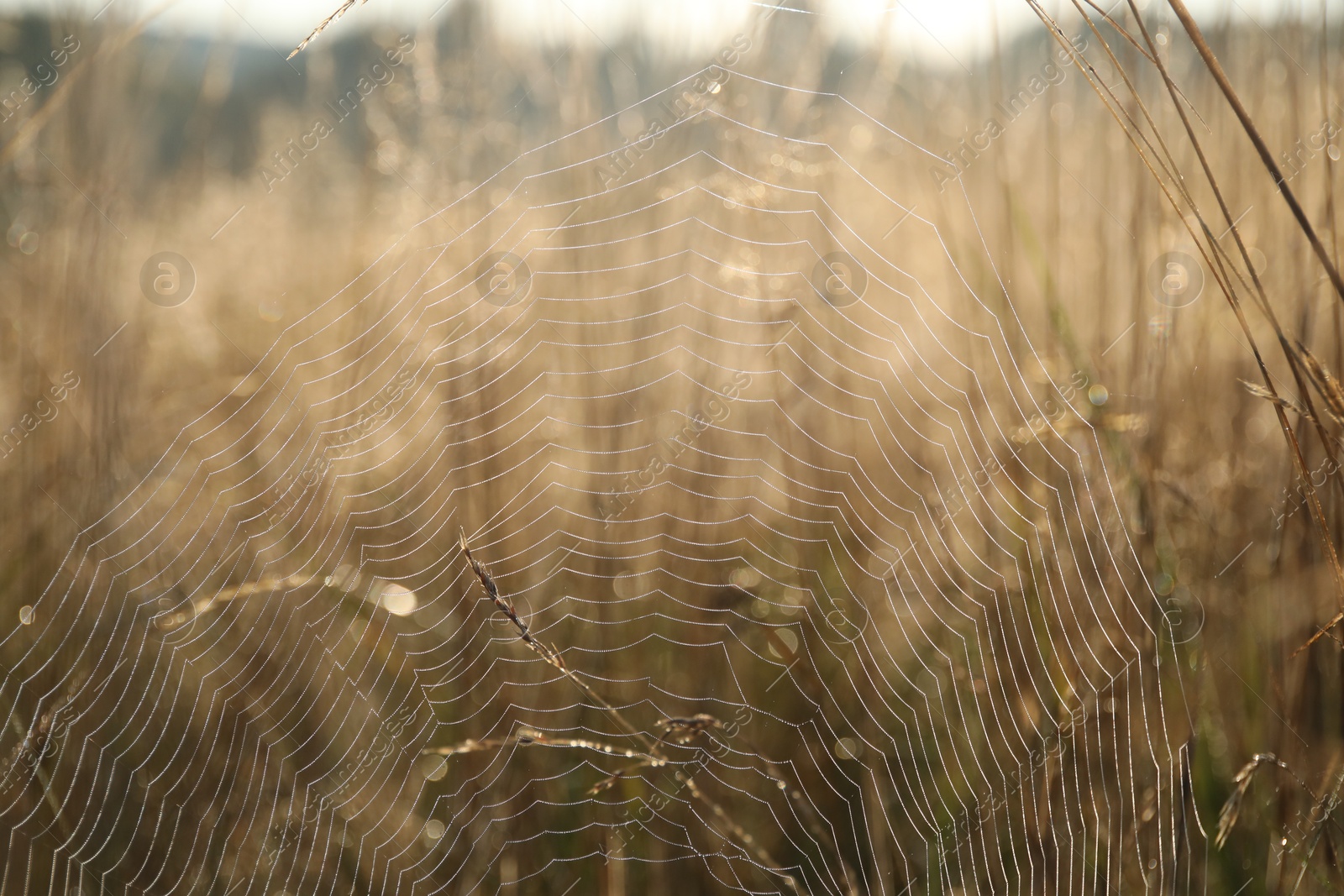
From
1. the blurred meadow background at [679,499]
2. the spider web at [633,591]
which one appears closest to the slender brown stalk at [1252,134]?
the blurred meadow background at [679,499]

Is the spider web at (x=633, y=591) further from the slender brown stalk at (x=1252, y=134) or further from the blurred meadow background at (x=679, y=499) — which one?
the slender brown stalk at (x=1252, y=134)

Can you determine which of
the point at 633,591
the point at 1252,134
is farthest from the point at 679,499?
the point at 1252,134

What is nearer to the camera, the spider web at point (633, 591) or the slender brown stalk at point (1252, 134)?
the slender brown stalk at point (1252, 134)

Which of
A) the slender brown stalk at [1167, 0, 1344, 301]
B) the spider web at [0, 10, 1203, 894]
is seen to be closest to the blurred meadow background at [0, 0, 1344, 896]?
the spider web at [0, 10, 1203, 894]

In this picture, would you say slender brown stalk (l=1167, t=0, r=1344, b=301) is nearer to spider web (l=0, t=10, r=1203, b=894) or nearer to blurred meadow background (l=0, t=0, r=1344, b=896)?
blurred meadow background (l=0, t=0, r=1344, b=896)

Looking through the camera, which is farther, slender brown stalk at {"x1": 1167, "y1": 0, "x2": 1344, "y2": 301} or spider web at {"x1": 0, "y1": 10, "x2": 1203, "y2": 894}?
spider web at {"x1": 0, "y1": 10, "x2": 1203, "y2": 894}
